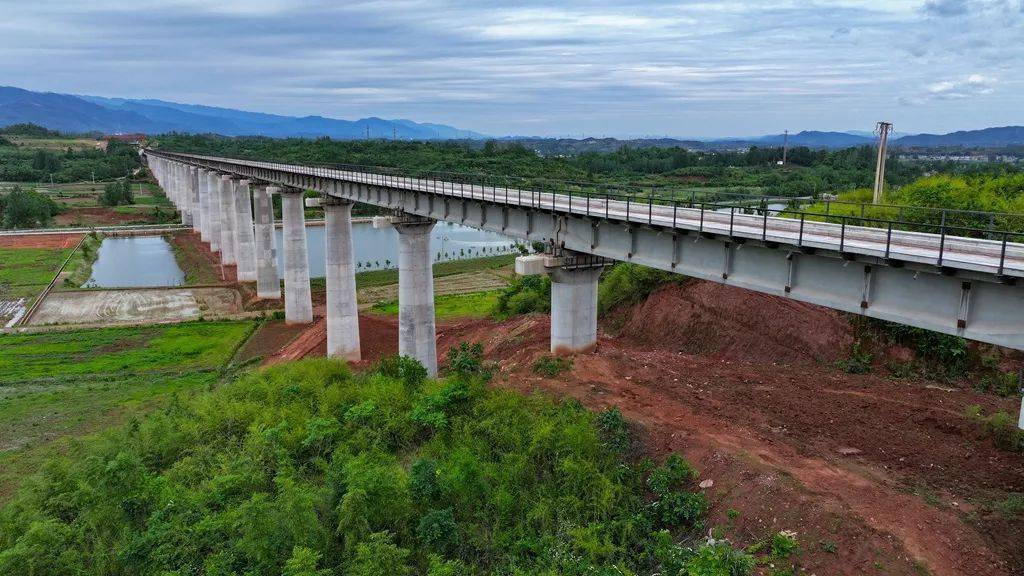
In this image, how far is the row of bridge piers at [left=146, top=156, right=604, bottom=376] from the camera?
92.6 ft

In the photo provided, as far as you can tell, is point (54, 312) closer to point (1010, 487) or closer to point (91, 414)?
point (91, 414)

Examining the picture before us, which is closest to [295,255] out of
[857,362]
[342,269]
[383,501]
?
[342,269]

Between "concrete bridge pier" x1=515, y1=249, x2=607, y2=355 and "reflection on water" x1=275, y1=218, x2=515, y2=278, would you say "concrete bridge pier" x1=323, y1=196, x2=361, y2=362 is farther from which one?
"reflection on water" x1=275, y1=218, x2=515, y2=278

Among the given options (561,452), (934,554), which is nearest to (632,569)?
(561,452)

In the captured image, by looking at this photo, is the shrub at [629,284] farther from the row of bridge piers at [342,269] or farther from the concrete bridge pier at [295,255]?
the concrete bridge pier at [295,255]

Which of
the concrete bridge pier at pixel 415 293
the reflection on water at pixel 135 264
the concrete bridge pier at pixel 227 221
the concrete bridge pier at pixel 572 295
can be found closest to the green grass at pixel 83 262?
the reflection on water at pixel 135 264

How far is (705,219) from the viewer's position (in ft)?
82.6

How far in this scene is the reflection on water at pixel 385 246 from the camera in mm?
91688

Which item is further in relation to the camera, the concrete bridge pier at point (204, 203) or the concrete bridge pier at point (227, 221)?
the concrete bridge pier at point (204, 203)

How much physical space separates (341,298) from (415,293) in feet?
32.0

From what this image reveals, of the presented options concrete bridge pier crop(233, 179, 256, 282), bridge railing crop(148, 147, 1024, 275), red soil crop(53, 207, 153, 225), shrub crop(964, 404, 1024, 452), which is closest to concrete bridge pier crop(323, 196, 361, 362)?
bridge railing crop(148, 147, 1024, 275)

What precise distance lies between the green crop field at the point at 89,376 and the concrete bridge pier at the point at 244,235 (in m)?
15.0

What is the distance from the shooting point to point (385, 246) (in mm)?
110625

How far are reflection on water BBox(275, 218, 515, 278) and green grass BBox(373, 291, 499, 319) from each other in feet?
55.5
